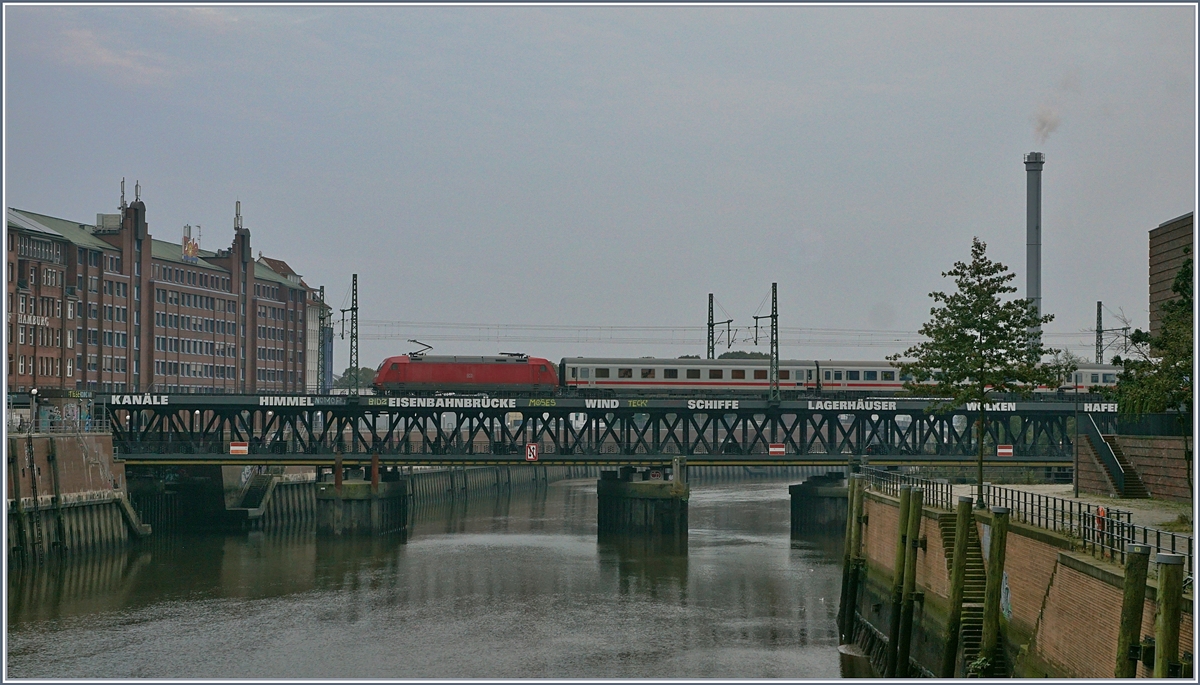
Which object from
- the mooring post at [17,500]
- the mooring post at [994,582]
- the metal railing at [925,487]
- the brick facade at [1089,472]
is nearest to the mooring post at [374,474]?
the mooring post at [17,500]

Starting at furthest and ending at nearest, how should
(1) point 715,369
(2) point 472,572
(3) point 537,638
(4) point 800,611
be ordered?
(1) point 715,369 < (2) point 472,572 < (4) point 800,611 < (3) point 537,638

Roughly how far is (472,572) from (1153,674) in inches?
1952

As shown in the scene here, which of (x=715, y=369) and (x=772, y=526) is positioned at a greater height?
(x=715, y=369)

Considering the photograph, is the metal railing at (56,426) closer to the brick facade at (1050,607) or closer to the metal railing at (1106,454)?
the brick facade at (1050,607)

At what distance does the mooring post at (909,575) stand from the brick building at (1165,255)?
22.8 metres

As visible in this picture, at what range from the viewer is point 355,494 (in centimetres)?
9262

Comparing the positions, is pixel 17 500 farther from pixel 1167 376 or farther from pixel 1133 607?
pixel 1133 607

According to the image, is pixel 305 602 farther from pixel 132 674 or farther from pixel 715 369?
pixel 715 369

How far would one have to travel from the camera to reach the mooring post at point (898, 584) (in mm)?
44594

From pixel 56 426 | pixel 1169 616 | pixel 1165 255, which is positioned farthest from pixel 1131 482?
pixel 56 426

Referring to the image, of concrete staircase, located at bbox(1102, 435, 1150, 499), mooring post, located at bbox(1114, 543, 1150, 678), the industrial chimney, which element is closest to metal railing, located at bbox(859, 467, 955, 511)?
concrete staircase, located at bbox(1102, 435, 1150, 499)

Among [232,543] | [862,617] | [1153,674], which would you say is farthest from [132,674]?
[232,543]

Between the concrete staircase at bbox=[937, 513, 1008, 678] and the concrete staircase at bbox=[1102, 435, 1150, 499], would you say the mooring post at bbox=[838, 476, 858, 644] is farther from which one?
the concrete staircase at bbox=[937, 513, 1008, 678]

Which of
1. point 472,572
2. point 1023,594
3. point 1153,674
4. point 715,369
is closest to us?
point 1153,674
